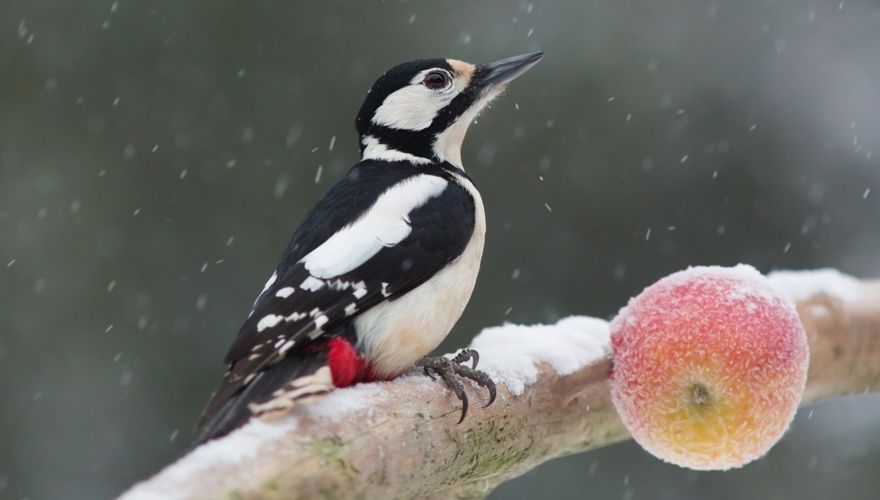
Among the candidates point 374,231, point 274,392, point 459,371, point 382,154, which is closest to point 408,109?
point 382,154

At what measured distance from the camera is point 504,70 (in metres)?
3.43

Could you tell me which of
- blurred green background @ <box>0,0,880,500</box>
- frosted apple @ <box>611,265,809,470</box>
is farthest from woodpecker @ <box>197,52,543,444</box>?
blurred green background @ <box>0,0,880,500</box>

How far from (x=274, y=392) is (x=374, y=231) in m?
0.63

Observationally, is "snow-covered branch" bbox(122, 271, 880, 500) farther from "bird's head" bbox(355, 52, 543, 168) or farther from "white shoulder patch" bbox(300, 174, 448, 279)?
"bird's head" bbox(355, 52, 543, 168)

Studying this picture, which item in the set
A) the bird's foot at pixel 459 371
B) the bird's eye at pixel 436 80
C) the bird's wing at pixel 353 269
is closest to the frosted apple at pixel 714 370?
the bird's foot at pixel 459 371

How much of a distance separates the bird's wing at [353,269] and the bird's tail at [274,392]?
0.07ft

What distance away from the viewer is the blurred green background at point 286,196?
22.6 feet

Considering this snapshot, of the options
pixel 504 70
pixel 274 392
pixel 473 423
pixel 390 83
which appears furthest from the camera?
pixel 504 70

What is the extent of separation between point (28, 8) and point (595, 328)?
552 centimetres

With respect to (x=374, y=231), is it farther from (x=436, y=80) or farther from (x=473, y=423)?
(x=436, y=80)

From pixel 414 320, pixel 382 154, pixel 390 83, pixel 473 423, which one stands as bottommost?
pixel 473 423

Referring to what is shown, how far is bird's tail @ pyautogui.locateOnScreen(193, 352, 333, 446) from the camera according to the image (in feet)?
7.12

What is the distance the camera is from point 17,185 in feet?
23.7

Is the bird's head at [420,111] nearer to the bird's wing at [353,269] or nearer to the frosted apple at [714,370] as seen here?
the bird's wing at [353,269]
